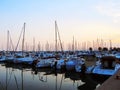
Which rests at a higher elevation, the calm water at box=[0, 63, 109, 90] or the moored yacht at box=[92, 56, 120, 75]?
the moored yacht at box=[92, 56, 120, 75]

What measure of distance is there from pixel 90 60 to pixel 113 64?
32.4 feet

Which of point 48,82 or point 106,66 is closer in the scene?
point 48,82

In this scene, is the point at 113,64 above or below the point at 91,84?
above

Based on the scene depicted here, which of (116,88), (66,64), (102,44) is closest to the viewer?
(116,88)

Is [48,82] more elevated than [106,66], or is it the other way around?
[106,66]

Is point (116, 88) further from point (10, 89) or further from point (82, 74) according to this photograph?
point (82, 74)

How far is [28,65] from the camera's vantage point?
55.7m

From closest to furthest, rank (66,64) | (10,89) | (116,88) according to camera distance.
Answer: (116,88) → (10,89) → (66,64)

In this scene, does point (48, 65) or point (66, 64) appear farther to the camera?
point (48, 65)

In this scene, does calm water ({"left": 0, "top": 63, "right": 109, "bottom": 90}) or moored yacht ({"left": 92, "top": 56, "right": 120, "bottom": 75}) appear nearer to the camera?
calm water ({"left": 0, "top": 63, "right": 109, "bottom": 90})

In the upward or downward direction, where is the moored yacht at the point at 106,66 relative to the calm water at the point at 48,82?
upward

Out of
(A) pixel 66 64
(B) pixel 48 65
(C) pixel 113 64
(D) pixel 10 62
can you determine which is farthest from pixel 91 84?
(D) pixel 10 62

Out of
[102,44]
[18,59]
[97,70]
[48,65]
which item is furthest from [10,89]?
[102,44]

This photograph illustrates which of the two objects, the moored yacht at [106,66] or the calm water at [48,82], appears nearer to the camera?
the calm water at [48,82]
